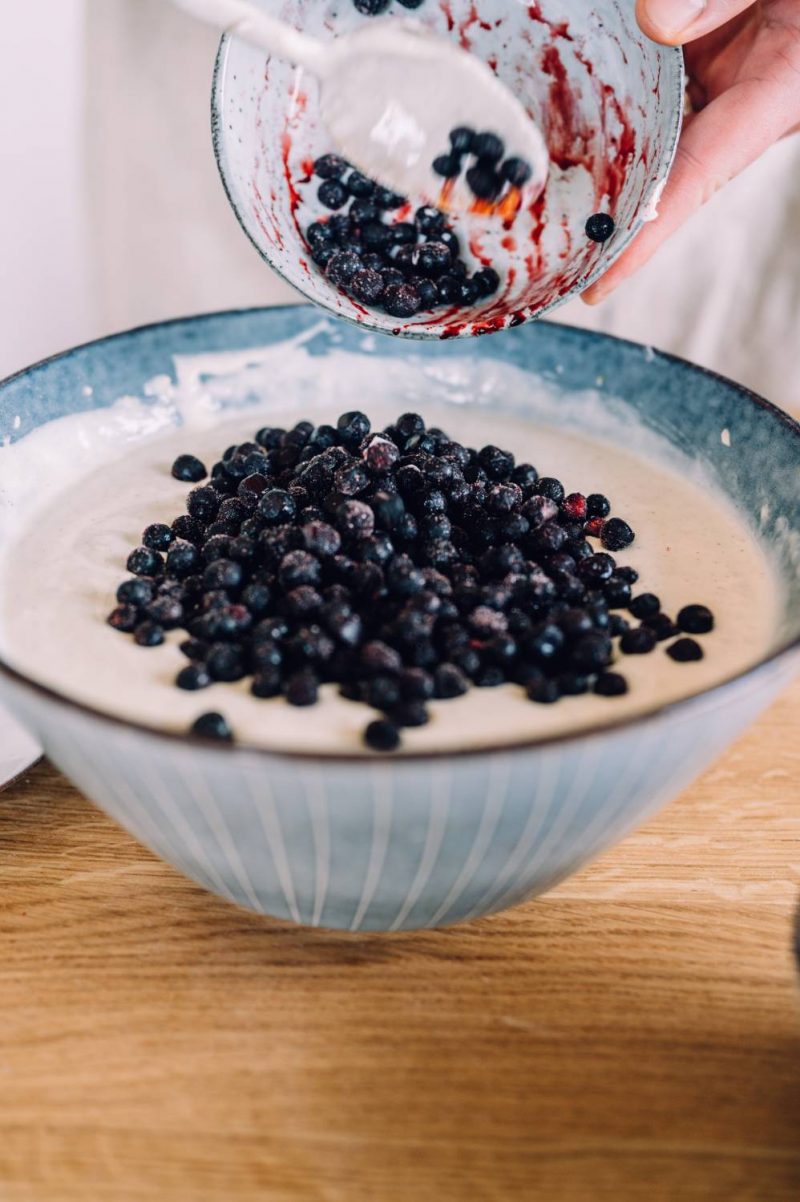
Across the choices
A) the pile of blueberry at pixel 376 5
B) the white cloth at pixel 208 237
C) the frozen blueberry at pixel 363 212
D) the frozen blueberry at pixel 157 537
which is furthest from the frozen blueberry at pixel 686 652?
the white cloth at pixel 208 237

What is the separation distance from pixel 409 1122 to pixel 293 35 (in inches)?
41.9

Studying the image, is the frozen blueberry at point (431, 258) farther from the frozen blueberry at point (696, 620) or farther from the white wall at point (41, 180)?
the white wall at point (41, 180)

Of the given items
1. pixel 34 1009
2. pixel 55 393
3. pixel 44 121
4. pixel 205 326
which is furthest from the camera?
pixel 44 121

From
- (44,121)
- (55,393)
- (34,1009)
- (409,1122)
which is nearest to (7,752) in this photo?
(34,1009)

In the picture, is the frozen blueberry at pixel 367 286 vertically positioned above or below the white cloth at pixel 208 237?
below

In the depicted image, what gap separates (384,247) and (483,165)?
17cm

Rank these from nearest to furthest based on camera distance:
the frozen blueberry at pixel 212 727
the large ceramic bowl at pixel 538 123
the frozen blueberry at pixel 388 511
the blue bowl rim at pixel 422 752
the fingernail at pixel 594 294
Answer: the blue bowl rim at pixel 422 752 < the frozen blueberry at pixel 212 727 < the frozen blueberry at pixel 388 511 < the large ceramic bowl at pixel 538 123 < the fingernail at pixel 594 294

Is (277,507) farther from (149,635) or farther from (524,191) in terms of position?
(524,191)

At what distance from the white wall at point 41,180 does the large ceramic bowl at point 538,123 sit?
74 centimetres

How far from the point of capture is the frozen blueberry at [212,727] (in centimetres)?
88

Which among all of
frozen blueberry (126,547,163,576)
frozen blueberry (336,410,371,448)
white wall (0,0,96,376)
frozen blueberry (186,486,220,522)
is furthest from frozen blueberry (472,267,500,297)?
white wall (0,0,96,376)

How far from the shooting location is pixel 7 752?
117cm

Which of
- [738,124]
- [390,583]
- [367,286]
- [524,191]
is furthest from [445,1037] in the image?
[738,124]

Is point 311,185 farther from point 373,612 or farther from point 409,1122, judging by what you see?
point 409,1122
